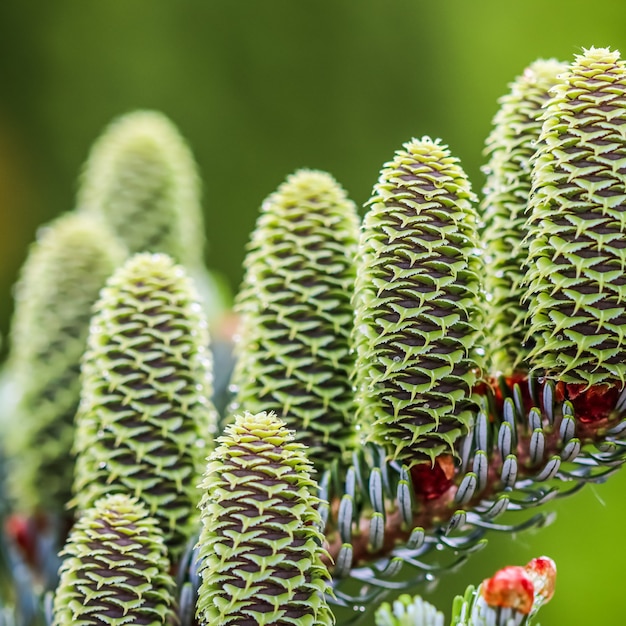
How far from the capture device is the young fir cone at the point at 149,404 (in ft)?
1.98

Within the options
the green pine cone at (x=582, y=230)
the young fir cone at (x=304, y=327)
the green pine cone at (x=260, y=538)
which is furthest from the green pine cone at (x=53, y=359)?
the green pine cone at (x=582, y=230)

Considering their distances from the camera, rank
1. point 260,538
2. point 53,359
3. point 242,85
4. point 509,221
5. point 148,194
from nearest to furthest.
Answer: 1. point 260,538
2. point 509,221
3. point 53,359
4. point 148,194
5. point 242,85

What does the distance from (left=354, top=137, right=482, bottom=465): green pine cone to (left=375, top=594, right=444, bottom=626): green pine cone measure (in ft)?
0.30

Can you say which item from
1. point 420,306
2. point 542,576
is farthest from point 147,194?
point 542,576

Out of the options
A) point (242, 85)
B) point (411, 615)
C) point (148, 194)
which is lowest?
point (411, 615)

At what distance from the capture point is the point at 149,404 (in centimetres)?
61

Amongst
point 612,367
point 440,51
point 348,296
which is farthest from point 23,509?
point 440,51

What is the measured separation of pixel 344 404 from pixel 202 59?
227 centimetres

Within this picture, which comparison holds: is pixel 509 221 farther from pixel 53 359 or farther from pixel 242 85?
pixel 242 85

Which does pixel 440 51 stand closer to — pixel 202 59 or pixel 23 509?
pixel 202 59

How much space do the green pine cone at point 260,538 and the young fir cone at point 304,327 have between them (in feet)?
0.35

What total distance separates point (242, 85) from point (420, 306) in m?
2.25

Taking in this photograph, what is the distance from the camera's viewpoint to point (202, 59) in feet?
8.82

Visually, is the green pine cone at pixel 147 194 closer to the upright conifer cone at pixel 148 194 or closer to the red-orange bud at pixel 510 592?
the upright conifer cone at pixel 148 194
